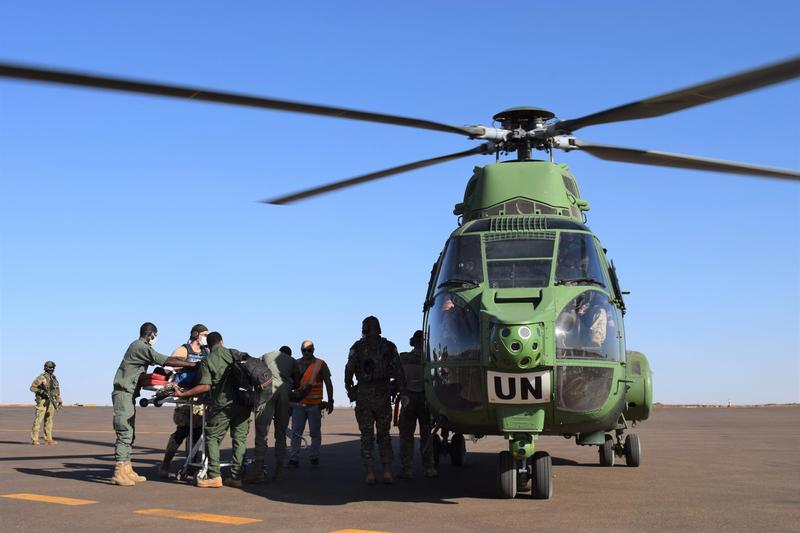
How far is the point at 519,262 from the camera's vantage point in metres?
9.77

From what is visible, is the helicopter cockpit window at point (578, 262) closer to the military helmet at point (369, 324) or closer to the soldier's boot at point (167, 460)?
the military helmet at point (369, 324)

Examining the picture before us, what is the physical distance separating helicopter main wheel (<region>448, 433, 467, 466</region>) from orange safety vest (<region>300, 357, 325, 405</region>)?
2.33 metres

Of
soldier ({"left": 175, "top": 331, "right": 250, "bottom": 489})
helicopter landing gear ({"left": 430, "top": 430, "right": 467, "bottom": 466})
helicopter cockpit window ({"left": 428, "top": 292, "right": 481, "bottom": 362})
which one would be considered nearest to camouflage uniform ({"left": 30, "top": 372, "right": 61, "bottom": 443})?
soldier ({"left": 175, "top": 331, "right": 250, "bottom": 489})

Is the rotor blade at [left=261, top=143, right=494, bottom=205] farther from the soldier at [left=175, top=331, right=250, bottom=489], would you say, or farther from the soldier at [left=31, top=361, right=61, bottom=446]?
the soldier at [left=31, top=361, right=61, bottom=446]

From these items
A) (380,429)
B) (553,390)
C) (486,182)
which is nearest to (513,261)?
(553,390)

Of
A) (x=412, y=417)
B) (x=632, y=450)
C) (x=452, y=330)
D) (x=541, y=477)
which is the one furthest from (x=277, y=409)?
(x=632, y=450)

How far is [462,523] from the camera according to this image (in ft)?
27.2

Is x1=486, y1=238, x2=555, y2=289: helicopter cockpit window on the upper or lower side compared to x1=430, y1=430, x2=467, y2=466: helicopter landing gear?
upper

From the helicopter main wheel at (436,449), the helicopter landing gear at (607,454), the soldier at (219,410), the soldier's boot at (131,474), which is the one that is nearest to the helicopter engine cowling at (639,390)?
the helicopter landing gear at (607,454)

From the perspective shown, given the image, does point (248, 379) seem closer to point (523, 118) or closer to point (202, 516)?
point (202, 516)

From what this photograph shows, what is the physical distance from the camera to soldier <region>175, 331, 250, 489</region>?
37.1ft

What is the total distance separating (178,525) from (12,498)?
298cm

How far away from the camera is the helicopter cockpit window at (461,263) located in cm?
991

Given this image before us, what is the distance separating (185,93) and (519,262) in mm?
4249
